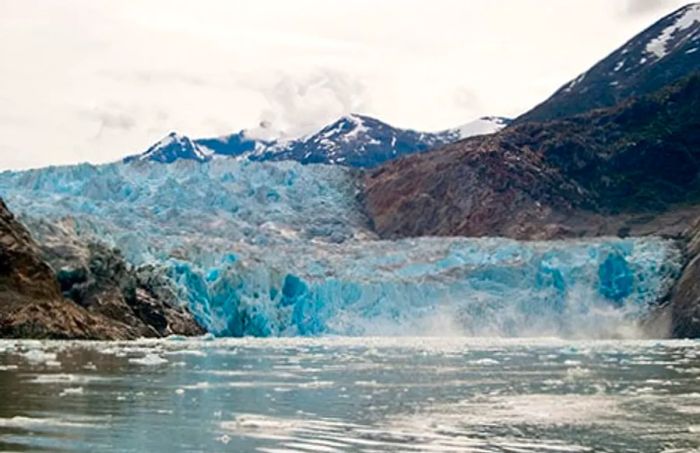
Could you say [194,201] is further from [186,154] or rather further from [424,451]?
[186,154]

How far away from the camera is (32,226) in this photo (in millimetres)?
44438

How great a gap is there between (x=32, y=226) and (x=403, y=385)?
27973 millimetres

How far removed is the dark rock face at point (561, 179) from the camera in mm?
81375

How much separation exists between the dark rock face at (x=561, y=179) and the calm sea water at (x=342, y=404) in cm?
5213

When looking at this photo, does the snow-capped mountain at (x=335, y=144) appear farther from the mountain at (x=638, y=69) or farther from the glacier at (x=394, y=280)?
the glacier at (x=394, y=280)

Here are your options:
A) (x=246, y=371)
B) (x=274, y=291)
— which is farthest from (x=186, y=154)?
(x=246, y=371)

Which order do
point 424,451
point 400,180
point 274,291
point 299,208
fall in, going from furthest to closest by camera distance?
point 400,180 < point 299,208 < point 274,291 < point 424,451

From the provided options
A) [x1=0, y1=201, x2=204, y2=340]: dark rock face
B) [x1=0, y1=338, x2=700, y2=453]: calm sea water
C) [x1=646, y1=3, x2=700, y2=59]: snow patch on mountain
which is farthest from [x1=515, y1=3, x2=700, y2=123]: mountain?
[x1=0, y1=338, x2=700, y2=453]: calm sea water

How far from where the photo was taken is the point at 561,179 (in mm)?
85312

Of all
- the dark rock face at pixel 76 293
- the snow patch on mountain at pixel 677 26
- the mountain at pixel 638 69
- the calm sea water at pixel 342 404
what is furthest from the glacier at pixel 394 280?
the snow patch on mountain at pixel 677 26

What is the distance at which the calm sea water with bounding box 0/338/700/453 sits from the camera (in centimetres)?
1244

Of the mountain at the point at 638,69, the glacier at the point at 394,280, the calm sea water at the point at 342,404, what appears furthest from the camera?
the mountain at the point at 638,69

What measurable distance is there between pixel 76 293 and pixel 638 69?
9850cm

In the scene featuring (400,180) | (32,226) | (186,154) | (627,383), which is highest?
(186,154)
